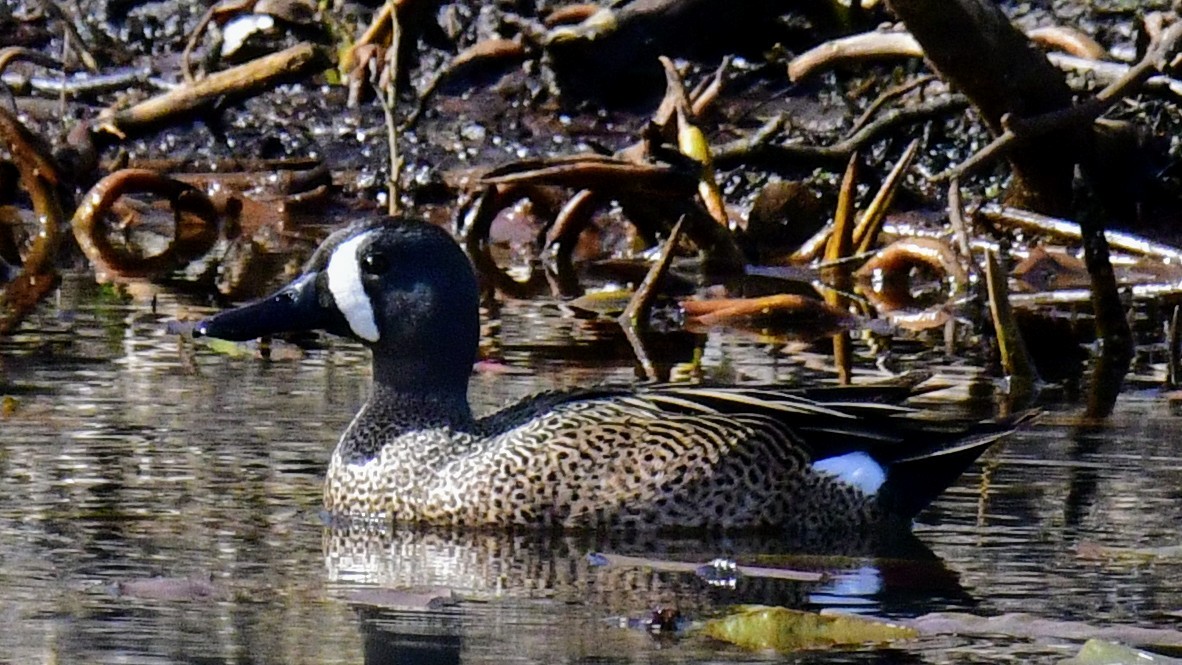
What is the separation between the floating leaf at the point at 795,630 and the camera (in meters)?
4.99

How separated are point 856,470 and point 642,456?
563mm

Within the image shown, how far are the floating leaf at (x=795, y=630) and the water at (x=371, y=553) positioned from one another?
74mm

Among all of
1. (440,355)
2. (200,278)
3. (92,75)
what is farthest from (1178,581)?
(92,75)

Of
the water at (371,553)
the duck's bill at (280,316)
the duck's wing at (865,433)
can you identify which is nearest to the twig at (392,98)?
the water at (371,553)

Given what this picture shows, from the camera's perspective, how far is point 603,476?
6367 millimetres

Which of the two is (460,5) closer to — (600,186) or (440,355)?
(600,186)

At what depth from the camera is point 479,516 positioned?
6.38 metres

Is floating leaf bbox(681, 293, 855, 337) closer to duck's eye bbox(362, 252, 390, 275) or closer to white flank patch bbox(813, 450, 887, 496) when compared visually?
duck's eye bbox(362, 252, 390, 275)

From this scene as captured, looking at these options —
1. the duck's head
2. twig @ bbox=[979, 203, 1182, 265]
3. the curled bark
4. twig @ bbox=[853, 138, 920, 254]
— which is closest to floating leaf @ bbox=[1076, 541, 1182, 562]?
the duck's head

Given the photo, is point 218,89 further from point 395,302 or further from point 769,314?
point 395,302

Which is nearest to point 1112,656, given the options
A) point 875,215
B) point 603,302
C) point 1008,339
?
point 1008,339

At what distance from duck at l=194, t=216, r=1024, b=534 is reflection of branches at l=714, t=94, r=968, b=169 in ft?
17.9

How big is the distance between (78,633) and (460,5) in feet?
33.1

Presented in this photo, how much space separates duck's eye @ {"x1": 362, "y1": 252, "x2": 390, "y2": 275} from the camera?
22.6ft
